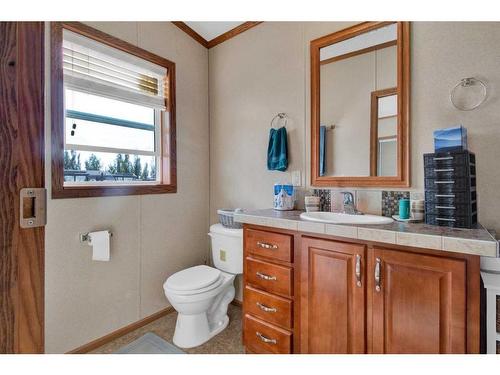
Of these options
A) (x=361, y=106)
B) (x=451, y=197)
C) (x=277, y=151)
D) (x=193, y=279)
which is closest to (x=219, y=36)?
(x=277, y=151)

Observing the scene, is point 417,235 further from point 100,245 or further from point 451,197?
point 100,245

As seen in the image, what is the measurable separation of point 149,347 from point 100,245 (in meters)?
0.78

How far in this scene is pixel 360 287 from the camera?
3.97 feet

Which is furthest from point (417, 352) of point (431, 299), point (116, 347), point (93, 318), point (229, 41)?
point (229, 41)

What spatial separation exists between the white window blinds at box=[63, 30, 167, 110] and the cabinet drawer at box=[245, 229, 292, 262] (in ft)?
4.55

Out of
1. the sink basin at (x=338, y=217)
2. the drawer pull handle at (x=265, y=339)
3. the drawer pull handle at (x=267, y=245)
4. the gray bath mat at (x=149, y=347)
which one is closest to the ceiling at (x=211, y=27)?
the sink basin at (x=338, y=217)

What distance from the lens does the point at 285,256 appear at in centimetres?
146

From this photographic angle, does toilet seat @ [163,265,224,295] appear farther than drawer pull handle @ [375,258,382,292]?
Yes

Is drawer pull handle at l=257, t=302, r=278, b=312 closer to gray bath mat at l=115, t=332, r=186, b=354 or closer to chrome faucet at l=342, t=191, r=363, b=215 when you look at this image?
gray bath mat at l=115, t=332, r=186, b=354

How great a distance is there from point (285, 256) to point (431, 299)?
2.24ft

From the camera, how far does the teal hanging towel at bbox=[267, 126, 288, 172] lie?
1.98 meters

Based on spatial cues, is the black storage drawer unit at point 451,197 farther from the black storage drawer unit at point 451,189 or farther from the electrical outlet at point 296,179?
the electrical outlet at point 296,179

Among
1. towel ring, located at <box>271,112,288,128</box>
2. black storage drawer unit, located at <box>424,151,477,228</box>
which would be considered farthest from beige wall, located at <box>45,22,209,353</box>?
black storage drawer unit, located at <box>424,151,477,228</box>

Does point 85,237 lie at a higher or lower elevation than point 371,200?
lower
